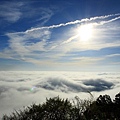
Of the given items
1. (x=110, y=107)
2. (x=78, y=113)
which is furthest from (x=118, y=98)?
(x=78, y=113)

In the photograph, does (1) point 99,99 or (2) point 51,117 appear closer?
(2) point 51,117

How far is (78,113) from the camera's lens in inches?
1594

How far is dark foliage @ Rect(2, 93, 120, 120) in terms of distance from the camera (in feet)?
133

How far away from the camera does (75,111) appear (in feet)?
133

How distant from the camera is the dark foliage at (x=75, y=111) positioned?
40.6 m

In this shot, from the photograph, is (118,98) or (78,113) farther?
(118,98)

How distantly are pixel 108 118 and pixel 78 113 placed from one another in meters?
6.36

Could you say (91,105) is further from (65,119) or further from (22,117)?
(22,117)

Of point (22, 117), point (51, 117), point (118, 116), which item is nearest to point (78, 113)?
point (51, 117)

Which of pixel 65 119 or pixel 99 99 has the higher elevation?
pixel 99 99

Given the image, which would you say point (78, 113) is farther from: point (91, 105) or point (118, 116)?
point (118, 116)

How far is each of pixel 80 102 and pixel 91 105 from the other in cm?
230

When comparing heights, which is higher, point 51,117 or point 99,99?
point 99,99

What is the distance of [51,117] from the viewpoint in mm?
40688
